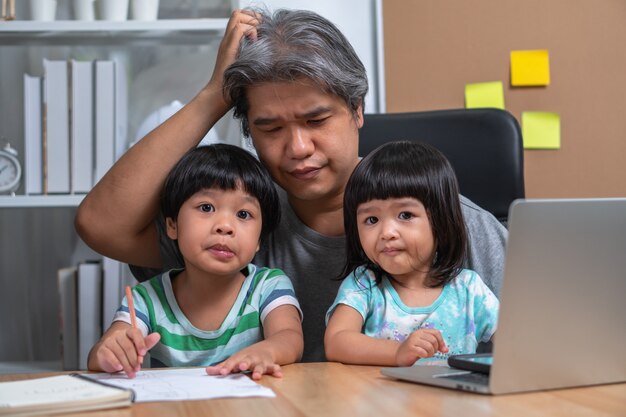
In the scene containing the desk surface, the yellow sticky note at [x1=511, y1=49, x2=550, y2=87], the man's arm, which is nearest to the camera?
the desk surface

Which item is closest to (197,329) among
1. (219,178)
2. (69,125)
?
(219,178)

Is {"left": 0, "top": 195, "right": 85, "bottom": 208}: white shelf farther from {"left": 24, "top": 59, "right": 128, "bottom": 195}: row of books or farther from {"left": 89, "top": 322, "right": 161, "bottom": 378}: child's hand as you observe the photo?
{"left": 89, "top": 322, "right": 161, "bottom": 378}: child's hand

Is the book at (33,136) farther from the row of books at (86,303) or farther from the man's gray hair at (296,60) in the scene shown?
the man's gray hair at (296,60)

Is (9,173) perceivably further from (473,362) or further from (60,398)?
(473,362)

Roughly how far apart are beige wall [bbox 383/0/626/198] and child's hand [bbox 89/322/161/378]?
60.0 inches

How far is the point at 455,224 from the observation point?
4.36ft

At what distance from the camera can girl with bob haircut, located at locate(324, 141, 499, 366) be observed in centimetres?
127

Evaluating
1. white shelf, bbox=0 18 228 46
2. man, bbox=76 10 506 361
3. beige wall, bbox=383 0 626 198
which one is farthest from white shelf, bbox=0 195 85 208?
beige wall, bbox=383 0 626 198

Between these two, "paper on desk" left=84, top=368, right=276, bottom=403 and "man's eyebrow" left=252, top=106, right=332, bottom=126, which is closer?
"paper on desk" left=84, top=368, right=276, bottom=403

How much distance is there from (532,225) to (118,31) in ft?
5.43

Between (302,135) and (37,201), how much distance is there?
0.98 meters

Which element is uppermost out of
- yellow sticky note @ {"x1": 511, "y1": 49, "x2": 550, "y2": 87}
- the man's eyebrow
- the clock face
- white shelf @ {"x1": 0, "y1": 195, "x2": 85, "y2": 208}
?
yellow sticky note @ {"x1": 511, "y1": 49, "x2": 550, "y2": 87}

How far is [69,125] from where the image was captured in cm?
216

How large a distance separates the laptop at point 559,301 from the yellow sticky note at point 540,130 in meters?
1.58
